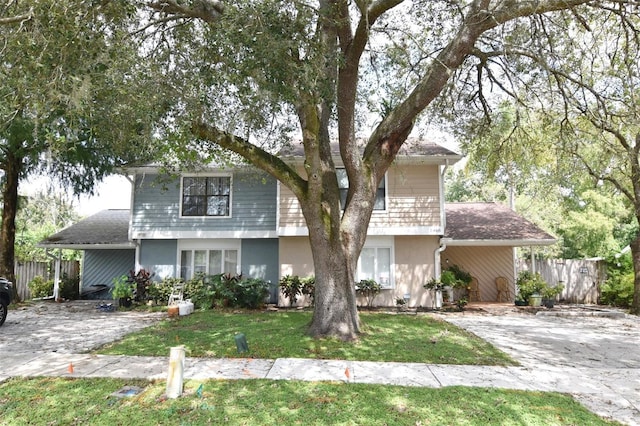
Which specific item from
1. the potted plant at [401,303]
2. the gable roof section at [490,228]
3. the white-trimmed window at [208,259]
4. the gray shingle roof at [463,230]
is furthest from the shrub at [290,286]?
the gray shingle roof at [463,230]

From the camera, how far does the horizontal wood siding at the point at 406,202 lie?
1363 centimetres

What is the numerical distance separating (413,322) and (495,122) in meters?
6.25

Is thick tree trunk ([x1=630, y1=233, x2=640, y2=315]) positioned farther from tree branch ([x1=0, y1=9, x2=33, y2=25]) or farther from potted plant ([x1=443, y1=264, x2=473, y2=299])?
tree branch ([x1=0, y1=9, x2=33, y2=25])

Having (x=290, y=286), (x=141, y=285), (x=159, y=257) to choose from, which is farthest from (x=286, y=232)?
(x=141, y=285)

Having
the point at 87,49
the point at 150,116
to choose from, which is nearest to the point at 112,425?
the point at 150,116

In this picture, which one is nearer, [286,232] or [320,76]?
[320,76]

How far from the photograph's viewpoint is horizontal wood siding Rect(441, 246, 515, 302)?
53.0 ft

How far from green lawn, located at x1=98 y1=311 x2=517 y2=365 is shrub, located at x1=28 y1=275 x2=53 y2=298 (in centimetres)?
957

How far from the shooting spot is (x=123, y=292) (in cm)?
1388

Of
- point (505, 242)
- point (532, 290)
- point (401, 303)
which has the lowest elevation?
point (401, 303)

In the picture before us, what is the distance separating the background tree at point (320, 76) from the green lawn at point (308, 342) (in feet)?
2.25

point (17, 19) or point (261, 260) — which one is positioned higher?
point (17, 19)

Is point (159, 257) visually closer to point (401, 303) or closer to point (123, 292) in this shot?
point (123, 292)

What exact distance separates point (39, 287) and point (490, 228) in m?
17.9
